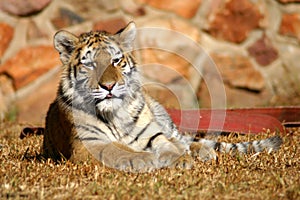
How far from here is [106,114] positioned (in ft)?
12.3

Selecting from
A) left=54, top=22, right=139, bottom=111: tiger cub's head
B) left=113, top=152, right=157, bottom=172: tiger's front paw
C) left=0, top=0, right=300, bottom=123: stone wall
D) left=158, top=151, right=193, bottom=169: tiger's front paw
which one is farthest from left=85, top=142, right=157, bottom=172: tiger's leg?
left=0, top=0, right=300, bottom=123: stone wall

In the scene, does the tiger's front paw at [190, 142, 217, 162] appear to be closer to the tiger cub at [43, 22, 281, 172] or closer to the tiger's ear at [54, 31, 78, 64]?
the tiger cub at [43, 22, 281, 172]

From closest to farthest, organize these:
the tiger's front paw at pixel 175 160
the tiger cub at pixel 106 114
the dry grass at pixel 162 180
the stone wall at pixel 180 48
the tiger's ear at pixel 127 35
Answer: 1. the dry grass at pixel 162 180
2. the tiger's front paw at pixel 175 160
3. the tiger cub at pixel 106 114
4. the tiger's ear at pixel 127 35
5. the stone wall at pixel 180 48

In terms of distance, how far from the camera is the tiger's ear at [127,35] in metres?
3.96

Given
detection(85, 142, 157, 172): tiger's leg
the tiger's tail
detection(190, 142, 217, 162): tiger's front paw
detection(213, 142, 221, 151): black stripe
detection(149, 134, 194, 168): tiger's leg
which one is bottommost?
detection(213, 142, 221, 151): black stripe

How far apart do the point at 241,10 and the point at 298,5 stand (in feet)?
2.09

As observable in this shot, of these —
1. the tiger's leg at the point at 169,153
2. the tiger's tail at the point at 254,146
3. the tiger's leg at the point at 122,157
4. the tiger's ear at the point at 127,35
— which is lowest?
the tiger's tail at the point at 254,146

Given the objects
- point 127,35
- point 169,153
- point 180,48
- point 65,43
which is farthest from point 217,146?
point 180,48

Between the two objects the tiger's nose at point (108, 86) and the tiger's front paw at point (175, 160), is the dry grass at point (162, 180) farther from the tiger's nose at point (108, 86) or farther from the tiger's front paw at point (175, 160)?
the tiger's nose at point (108, 86)

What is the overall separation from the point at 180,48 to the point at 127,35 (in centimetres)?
272

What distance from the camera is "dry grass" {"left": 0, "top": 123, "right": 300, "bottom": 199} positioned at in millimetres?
2711

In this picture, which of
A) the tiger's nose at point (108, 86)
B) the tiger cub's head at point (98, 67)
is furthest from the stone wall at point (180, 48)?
the tiger's nose at point (108, 86)

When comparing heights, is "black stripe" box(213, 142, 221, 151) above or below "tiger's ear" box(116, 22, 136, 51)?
below

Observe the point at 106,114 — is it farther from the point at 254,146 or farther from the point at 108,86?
the point at 254,146
